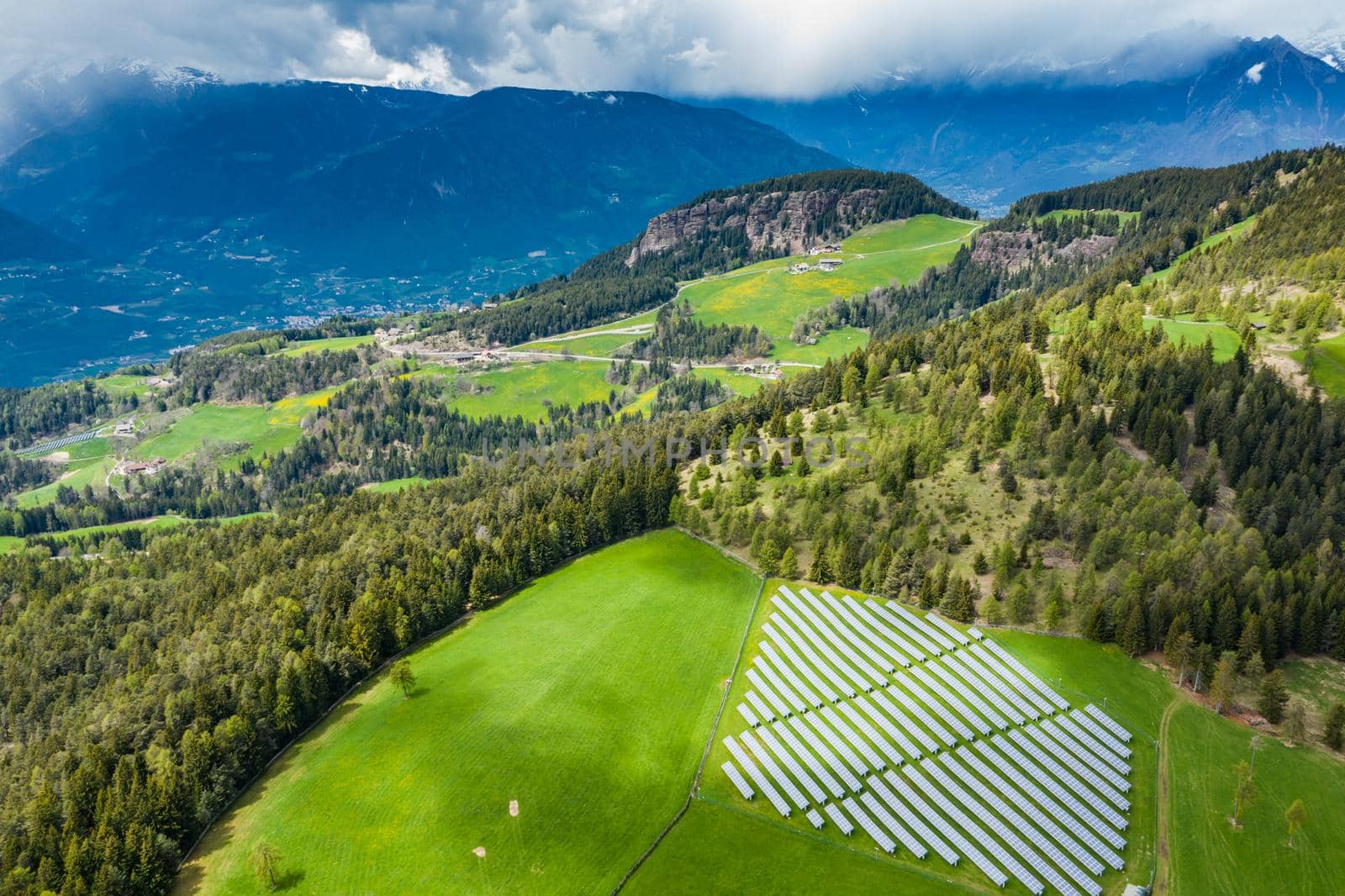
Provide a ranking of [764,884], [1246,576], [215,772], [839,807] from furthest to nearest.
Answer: [1246,576], [215,772], [839,807], [764,884]

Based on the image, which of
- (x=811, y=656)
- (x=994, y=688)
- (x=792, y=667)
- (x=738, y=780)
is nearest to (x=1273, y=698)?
(x=994, y=688)

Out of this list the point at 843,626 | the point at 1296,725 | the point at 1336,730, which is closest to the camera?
the point at 1336,730

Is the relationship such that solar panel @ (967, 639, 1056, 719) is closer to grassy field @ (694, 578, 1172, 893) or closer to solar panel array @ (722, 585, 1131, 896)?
solar panel array @ (722, 585, 1131, 896)

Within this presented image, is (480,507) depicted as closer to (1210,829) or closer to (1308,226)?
(1210,829)

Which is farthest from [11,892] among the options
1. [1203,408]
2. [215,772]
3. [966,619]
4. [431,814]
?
[1203,408]

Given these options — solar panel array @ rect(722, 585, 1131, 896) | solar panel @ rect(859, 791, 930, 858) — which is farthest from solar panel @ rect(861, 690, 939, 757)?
solar panel @ rect(859, 791, 930, 858)

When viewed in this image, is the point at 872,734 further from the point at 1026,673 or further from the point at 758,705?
the point at 1026,673
